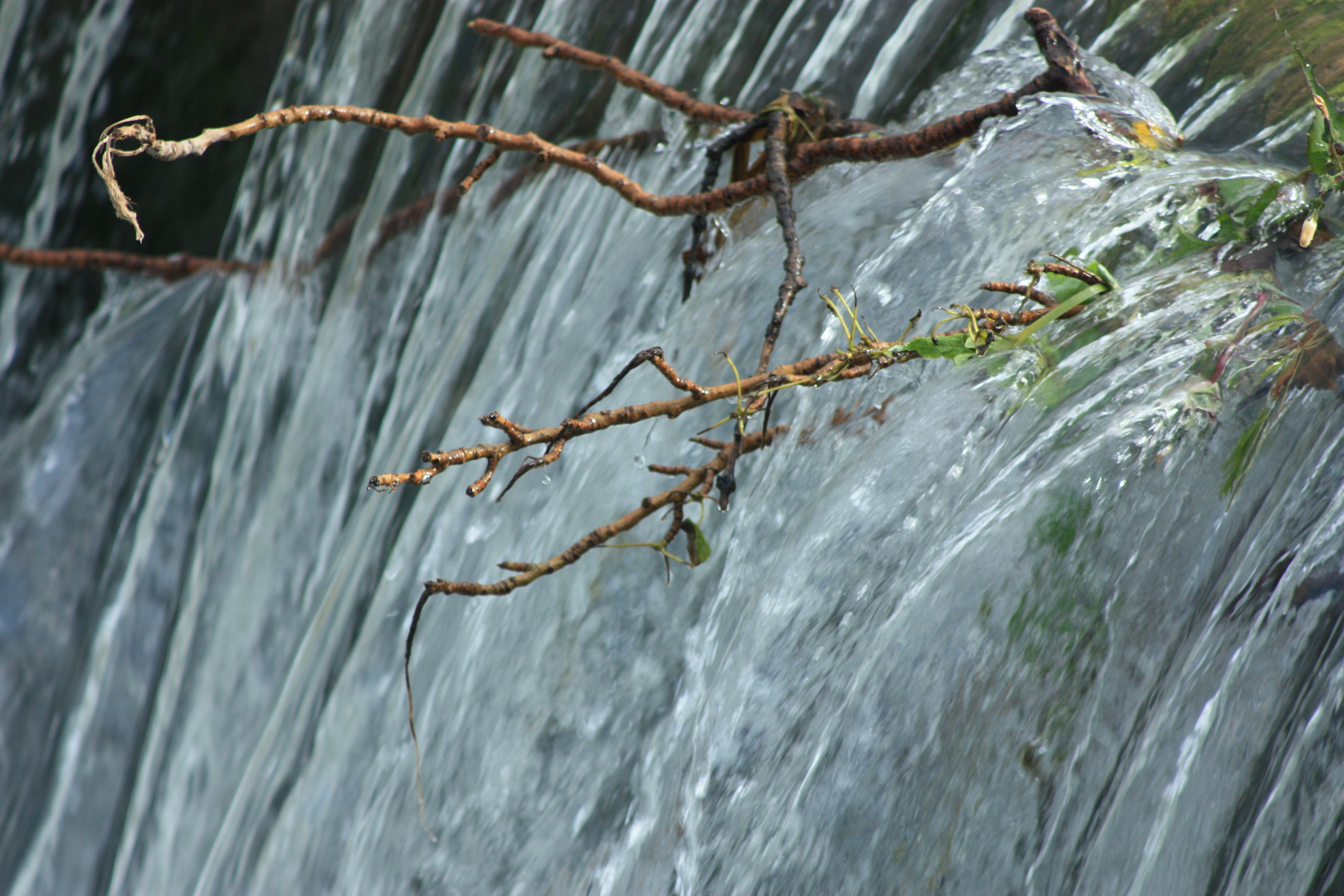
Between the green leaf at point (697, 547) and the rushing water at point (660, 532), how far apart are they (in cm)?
4

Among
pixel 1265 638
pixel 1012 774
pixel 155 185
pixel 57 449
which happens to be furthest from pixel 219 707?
pixel 1265 638

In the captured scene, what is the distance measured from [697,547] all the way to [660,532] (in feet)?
0.56

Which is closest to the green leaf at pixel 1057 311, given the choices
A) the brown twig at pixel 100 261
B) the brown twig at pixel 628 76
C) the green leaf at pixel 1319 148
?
the green leaf at pixel 1319 148

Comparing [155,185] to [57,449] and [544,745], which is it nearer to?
[57,449]

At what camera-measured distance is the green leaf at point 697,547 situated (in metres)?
1.35

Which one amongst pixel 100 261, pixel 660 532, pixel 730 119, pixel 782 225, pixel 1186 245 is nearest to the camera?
pixel 1186 245

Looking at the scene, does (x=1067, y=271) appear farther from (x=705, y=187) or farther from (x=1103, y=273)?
(x=705, y=187)

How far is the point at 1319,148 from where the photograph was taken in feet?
3.33

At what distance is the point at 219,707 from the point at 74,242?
5.15ft

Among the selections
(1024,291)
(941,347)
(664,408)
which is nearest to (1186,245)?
(1024,291)

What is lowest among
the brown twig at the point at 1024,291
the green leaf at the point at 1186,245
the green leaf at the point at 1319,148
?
the brown twig at the point at 1024,291

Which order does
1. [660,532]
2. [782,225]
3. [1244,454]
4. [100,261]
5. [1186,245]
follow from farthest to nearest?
[100,261] → [660,532] → [782,225] → [1186,245] → [1244,454]

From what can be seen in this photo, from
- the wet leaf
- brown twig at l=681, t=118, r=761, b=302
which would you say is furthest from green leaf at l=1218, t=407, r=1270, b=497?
brown twig at l=681, t=118, r=761, b=302

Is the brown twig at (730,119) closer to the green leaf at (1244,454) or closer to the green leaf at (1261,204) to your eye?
the green leaf at (1261,204)
